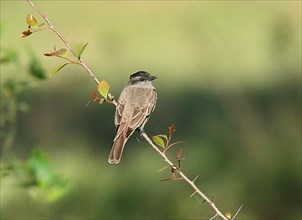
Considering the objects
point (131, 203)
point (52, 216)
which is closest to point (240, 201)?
point (131, 203)

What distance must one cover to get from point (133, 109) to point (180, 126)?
640 centimetres

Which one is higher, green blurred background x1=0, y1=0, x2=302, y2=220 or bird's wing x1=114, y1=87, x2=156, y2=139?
bird's wing x1=114, y1=87, x2=156, y2=139

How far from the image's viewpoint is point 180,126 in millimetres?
13211

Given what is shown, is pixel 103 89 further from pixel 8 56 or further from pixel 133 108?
pixel 133 108

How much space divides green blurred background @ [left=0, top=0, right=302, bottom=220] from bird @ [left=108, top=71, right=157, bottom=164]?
736 mm

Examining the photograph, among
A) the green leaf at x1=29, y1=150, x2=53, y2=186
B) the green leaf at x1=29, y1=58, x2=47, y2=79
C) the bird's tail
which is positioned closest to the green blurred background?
the green leaf at x1=29, y1=58, x2=47, y2=79

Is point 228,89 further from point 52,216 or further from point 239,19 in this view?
point 239,19

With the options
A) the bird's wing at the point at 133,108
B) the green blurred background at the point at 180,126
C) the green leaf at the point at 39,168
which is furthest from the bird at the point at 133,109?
the green leaf at the point at 39,168

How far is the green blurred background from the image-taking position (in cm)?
840

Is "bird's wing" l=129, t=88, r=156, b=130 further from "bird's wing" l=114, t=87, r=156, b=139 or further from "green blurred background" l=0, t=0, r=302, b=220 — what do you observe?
"green blurred background" l=0, t=0, r=302, b=220

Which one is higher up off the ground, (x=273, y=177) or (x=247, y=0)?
(x=273, y=177)

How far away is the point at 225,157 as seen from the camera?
9.59m

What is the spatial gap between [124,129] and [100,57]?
39.2 ft

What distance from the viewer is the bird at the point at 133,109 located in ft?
21.4
